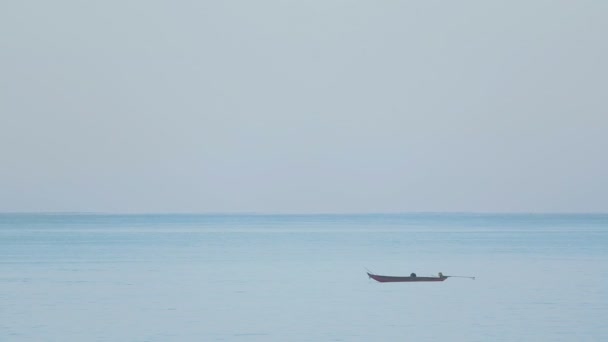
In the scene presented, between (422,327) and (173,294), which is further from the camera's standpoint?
(173,294)

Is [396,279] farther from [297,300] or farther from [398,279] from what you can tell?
[297,300]

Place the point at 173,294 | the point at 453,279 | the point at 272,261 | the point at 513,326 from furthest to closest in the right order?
1. the point at 272,261
2. the point at 453,279
3. the point at 173,294
4. the point at 513,326

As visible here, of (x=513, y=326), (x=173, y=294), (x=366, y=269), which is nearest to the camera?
(x=513, y=326)

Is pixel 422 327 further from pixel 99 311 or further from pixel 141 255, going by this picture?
pixel 141 255

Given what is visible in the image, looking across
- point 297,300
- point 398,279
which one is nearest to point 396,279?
point 398,279

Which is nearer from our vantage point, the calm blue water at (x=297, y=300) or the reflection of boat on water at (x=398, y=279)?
the calm blue water at (x=297, y=300)

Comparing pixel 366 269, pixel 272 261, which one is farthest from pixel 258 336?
pixel 272 261

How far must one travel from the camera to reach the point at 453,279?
112 feet

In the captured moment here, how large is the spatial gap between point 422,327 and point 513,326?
78.0 inches

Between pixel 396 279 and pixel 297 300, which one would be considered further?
pixel 396 279

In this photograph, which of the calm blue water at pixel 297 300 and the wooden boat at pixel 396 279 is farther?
the wooden boat at pixel 396 279

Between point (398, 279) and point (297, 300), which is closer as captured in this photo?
point (297, 300)

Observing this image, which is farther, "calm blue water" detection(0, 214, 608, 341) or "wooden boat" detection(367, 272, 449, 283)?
"wooden boat" detection(367, 272, 449, 283)

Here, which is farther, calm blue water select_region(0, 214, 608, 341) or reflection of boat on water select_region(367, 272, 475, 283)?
reflection of boat on water select_region(367, 272, 475, 283)
